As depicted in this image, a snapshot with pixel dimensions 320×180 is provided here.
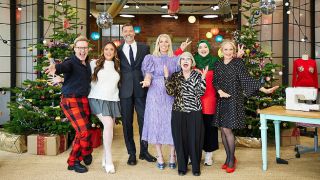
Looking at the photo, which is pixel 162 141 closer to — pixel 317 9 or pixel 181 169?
pixel 181 169

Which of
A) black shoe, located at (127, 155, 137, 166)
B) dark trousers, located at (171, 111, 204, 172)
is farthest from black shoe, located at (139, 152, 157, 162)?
dark trousers, located at (171, 111, 204, 172)

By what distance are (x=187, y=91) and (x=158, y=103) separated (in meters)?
0.37

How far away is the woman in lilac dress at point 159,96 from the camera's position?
3.96 metres

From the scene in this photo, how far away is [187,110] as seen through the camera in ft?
12.5

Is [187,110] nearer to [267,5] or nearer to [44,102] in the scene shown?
[267,5]

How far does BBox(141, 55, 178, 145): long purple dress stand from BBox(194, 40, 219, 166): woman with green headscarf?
33cm

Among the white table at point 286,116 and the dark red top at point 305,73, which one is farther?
the dark red top at point 305,73

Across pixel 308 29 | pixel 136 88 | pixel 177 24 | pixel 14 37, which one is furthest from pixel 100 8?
pixel 136 88

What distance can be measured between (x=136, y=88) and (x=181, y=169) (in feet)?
3.44

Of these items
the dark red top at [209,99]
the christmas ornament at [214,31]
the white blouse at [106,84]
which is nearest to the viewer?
the white blouse at [106,84]

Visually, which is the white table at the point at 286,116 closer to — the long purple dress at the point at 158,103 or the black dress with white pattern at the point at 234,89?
the black dress with white pattern at the point at 234,89

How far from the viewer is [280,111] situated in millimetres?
3943

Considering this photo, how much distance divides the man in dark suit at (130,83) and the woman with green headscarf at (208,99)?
658 millimetres

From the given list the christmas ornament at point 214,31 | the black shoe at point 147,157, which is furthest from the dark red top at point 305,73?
the christmas ornament at point 214,31
